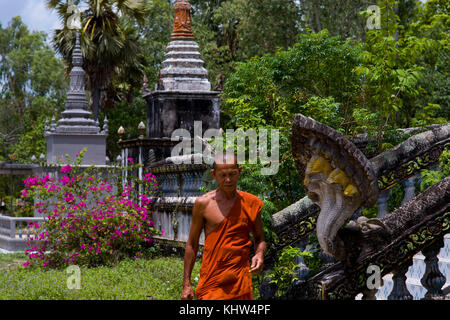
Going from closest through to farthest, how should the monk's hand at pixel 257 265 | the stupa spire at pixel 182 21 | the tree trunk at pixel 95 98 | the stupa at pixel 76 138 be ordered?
1. the monk's hand at pixel 257 265
2. the stupa spire at pixel 182 21
3. the stupa at pixel 76 138
4. the tree trunk at pixel 95 98

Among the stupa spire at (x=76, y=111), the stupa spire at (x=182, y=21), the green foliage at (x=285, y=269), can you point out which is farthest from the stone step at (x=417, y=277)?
the stupa spire at (x=76, y=111)

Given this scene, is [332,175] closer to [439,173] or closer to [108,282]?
[439,173]

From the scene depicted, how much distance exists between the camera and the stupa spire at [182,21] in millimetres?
20734

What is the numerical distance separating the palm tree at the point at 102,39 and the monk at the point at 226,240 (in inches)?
1208

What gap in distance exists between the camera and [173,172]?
13430 mm

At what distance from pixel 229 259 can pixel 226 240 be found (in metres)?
0.15

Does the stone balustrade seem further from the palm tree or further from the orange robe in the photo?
the palm tree

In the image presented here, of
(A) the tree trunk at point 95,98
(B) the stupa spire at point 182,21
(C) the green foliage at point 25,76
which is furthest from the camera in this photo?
(C) the green foliage at point 25,76

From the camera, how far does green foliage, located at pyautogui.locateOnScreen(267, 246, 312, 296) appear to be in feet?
23.1

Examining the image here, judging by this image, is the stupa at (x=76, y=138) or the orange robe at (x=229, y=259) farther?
the stupa at (x=76, y=138)

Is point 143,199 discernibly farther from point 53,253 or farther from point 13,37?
point 13,37

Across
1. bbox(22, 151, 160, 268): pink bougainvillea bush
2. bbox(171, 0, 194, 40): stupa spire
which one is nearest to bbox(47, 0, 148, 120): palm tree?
bbox(171, 0, 194, 40): stupa spire

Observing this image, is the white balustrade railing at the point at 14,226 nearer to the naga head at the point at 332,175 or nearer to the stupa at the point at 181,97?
the stupa at the point at 181,97

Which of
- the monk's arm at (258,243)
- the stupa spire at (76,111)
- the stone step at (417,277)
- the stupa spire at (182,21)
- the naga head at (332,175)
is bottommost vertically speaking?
the stone step at (417,277)
